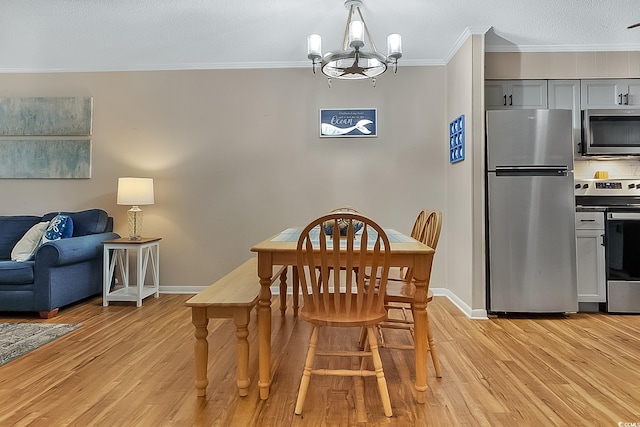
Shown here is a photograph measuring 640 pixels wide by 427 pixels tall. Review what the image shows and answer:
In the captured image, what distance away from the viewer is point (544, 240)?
3252 millimetres

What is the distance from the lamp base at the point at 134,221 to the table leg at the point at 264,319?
7.79 feet

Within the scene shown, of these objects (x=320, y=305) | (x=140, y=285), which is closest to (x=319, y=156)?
(x=140, y=285)

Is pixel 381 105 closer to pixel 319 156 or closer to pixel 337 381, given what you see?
pixel 319 156

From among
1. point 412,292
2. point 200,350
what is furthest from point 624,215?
point 200,350

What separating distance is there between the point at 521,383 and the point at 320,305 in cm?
115

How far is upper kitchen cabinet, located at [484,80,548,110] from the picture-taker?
12.0 feet

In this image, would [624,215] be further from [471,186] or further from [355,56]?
[355,56]

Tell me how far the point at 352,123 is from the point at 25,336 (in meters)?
3.30

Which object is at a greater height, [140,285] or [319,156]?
[319,156]

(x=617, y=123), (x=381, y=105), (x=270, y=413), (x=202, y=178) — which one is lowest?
(x=270, y=413)

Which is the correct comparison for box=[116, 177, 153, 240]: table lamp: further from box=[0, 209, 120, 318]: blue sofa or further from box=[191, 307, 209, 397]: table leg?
box=[191, 307, 209, 397]: table leg

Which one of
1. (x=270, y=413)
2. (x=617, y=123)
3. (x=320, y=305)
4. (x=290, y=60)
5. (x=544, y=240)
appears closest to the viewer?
(x=270, y=413)

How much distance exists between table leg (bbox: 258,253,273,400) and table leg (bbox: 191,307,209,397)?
0.27m

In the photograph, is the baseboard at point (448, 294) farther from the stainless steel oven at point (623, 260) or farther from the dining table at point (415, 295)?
the dining table at point (415, 295)
